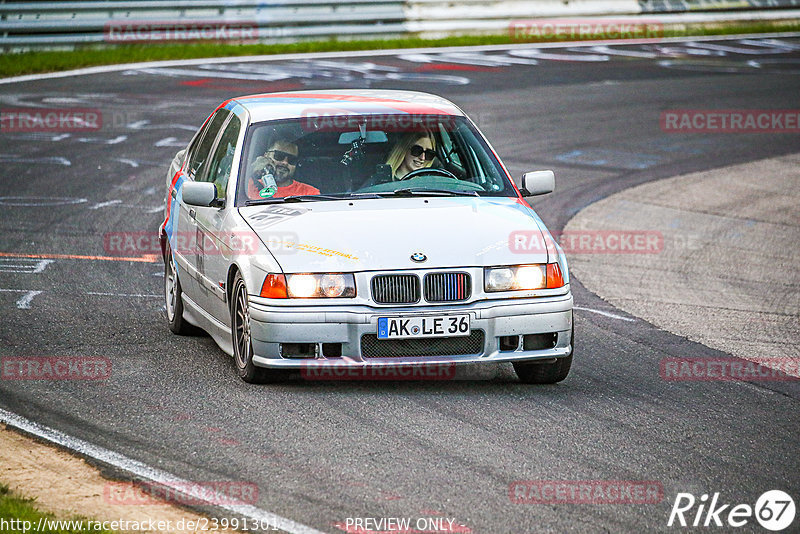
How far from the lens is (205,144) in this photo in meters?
9.23

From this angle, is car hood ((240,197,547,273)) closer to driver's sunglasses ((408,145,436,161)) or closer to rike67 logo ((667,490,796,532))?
driver's sunglasses ((408,145,436,161))

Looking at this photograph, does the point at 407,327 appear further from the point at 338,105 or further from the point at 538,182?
the point at 338,105

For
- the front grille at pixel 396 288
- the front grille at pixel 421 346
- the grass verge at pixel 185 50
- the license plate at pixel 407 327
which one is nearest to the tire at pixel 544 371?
the front grille at pixel 421 346

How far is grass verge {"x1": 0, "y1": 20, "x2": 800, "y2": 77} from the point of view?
77.2ft

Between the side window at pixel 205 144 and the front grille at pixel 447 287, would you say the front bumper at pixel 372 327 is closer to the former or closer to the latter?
the front grille at pixel 447 287

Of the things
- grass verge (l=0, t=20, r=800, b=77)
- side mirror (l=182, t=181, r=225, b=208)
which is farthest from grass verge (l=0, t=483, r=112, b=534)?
grass verge (l=0, t=20, r=800, b=77)

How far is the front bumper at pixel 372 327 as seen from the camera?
23.1ft

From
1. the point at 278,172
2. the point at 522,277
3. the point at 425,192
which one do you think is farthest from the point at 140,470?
the point at 425,192

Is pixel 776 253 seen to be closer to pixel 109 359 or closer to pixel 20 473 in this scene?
pixel 109 359

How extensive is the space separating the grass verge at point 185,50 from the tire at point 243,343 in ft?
54.3

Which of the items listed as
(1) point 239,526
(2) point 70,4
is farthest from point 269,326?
(2) point 70,4

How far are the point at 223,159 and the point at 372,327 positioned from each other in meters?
2.09

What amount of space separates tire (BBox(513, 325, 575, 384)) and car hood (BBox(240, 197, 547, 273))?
2.09ft

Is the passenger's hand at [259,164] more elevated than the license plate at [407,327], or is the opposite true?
the passenger's hand at [259,164]
